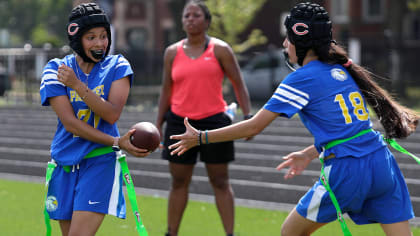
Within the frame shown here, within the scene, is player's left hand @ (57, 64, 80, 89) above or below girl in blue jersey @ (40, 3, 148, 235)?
above

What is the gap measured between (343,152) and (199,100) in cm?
244

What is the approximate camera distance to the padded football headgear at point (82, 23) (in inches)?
161

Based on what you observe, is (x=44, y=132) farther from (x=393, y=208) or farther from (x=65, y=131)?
(x=393, y=208)

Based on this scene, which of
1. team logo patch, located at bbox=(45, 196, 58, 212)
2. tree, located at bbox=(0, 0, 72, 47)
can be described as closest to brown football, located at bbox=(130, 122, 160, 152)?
team logo patch, located at bbox=(45, 196, 58, 212)

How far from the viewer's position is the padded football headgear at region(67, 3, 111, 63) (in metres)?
4.09

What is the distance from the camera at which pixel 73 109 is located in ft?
13.6

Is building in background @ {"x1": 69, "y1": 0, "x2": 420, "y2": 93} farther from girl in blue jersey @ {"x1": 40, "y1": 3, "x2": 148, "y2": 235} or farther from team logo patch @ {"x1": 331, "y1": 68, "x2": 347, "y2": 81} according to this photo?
girl in blue jersey @ {"x1": 40, "y1": 3, "x2": 148, "y2": 235}

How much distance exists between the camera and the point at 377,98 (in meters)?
4.11

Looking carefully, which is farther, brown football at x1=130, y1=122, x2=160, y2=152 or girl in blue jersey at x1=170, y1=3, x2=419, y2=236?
brown football at x1=130, y1=122, x2=160, y2=152

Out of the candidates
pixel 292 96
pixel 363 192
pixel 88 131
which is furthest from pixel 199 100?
pixel 363 192

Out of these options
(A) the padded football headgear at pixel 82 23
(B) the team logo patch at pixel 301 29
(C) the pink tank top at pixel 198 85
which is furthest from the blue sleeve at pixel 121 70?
(C) the pink tank top at pixel 198 85

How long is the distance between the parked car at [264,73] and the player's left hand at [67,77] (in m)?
17.3

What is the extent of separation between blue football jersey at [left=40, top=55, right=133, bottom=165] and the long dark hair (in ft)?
4.13

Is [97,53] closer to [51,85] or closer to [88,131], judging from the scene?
[51,85]
